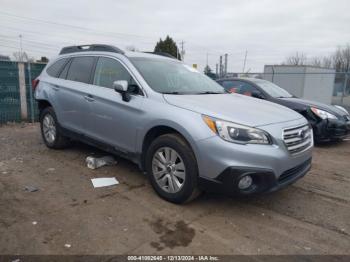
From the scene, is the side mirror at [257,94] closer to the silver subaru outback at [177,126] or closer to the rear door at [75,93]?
→ the silver subaru outback at [177,126]

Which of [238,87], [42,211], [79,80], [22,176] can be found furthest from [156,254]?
[238,87]

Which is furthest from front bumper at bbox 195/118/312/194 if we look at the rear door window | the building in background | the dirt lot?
the building in background

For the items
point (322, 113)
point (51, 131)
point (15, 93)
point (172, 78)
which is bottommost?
point (51, 131)

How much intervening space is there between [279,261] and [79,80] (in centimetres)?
387

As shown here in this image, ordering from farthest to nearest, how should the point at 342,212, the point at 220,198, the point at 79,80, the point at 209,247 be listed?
the point at 79,80 < the point at 220,198 < the point at 342,212 < the point at 209,247

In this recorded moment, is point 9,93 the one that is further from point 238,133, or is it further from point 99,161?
point 238,133

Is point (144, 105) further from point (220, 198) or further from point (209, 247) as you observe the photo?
point (209, 247)

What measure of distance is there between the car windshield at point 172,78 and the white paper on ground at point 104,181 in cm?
146

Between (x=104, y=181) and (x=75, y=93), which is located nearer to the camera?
(x=104, y=181)

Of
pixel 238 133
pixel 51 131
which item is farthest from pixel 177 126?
pixel 51 131

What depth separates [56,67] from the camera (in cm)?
562

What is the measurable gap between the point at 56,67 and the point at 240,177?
4.16 meters

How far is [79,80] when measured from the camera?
4926 mm

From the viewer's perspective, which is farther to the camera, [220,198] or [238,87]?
[238,87]
